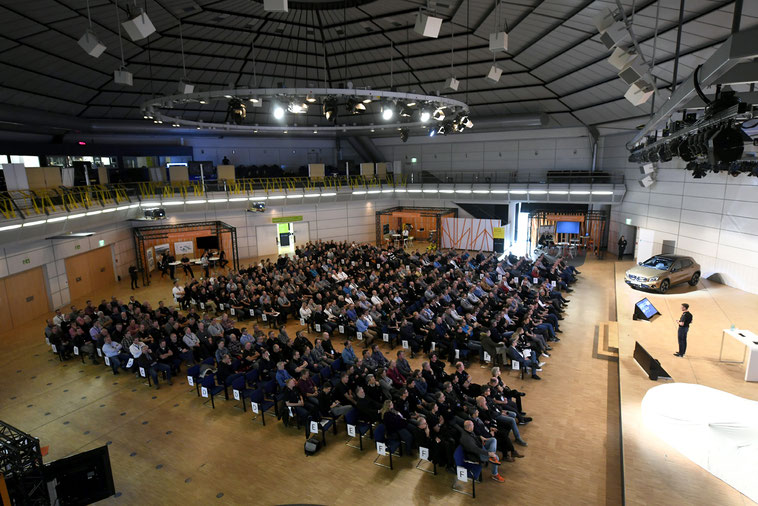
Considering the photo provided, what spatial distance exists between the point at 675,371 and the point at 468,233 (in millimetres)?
19041

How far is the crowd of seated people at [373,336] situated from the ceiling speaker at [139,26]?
749cm

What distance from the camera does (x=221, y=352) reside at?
10320 mm

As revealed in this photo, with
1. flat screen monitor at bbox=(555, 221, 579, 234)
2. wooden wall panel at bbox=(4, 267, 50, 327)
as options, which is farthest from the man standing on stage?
wooden wall panel at bbox=(4, 267, 50, 327)

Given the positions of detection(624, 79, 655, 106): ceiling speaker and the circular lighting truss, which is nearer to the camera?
detection(624, 79, 655, 106): ceiling speaker

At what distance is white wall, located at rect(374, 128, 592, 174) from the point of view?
2917 centimetres

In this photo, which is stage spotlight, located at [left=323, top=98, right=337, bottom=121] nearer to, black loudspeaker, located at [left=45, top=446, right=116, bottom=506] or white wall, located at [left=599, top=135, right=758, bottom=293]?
black loudspeaker, located at [left=45, top=446, right=116, bottom=506]

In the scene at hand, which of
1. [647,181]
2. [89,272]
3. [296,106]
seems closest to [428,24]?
[296,106]

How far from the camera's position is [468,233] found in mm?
28453

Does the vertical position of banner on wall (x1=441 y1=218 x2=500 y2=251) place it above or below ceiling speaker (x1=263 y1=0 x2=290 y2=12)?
below

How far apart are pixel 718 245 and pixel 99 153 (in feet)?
109

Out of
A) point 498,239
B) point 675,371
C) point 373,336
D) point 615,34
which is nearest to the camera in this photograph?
point 615,34

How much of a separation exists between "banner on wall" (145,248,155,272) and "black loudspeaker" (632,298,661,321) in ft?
75.6

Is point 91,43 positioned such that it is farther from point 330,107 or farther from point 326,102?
point 330,107

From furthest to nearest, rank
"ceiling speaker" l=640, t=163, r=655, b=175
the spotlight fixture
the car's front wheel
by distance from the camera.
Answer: "ceiling speaker" l=640, t=163, r=655, b=175, the car's front wheel, the spotlight fixture
